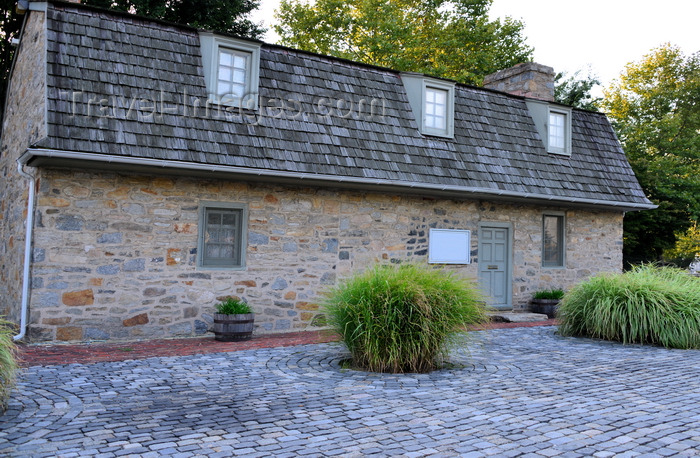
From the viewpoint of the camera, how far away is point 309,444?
163 inches

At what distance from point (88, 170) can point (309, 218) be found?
351cm

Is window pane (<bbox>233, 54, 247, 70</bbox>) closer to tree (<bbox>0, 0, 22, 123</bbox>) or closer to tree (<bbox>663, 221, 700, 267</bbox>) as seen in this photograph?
tree (<bbox>0, 0, 22, 123</bbox>)

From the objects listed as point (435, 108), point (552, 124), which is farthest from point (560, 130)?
point (435, 108)

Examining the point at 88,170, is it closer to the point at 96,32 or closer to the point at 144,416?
the point at 96,32

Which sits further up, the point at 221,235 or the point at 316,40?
the point at 316,40

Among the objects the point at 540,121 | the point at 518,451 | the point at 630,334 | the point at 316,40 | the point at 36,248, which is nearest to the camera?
the point at 518,451

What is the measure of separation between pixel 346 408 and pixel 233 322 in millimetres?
4043

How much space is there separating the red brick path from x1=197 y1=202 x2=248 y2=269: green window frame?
120 cm

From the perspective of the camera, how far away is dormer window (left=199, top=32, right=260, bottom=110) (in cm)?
975

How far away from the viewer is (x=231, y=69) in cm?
1002

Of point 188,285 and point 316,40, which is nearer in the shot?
point 188,285

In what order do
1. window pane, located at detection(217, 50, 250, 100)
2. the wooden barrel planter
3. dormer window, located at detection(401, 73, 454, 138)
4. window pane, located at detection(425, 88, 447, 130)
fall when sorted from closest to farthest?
the wooden barrel planter
window pane, located at detection(217, 50, 250, 100)
dormer window, located at detection(401, 73, 454, 138)
window pane, located at detection(425, 88, 447, 130)

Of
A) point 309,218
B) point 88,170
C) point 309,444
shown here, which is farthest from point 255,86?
point 309,444

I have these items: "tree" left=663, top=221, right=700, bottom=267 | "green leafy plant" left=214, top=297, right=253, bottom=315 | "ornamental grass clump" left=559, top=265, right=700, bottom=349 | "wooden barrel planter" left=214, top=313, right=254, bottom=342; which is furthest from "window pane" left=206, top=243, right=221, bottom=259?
"tree" left=663, top=221, right=700, bottom=267
